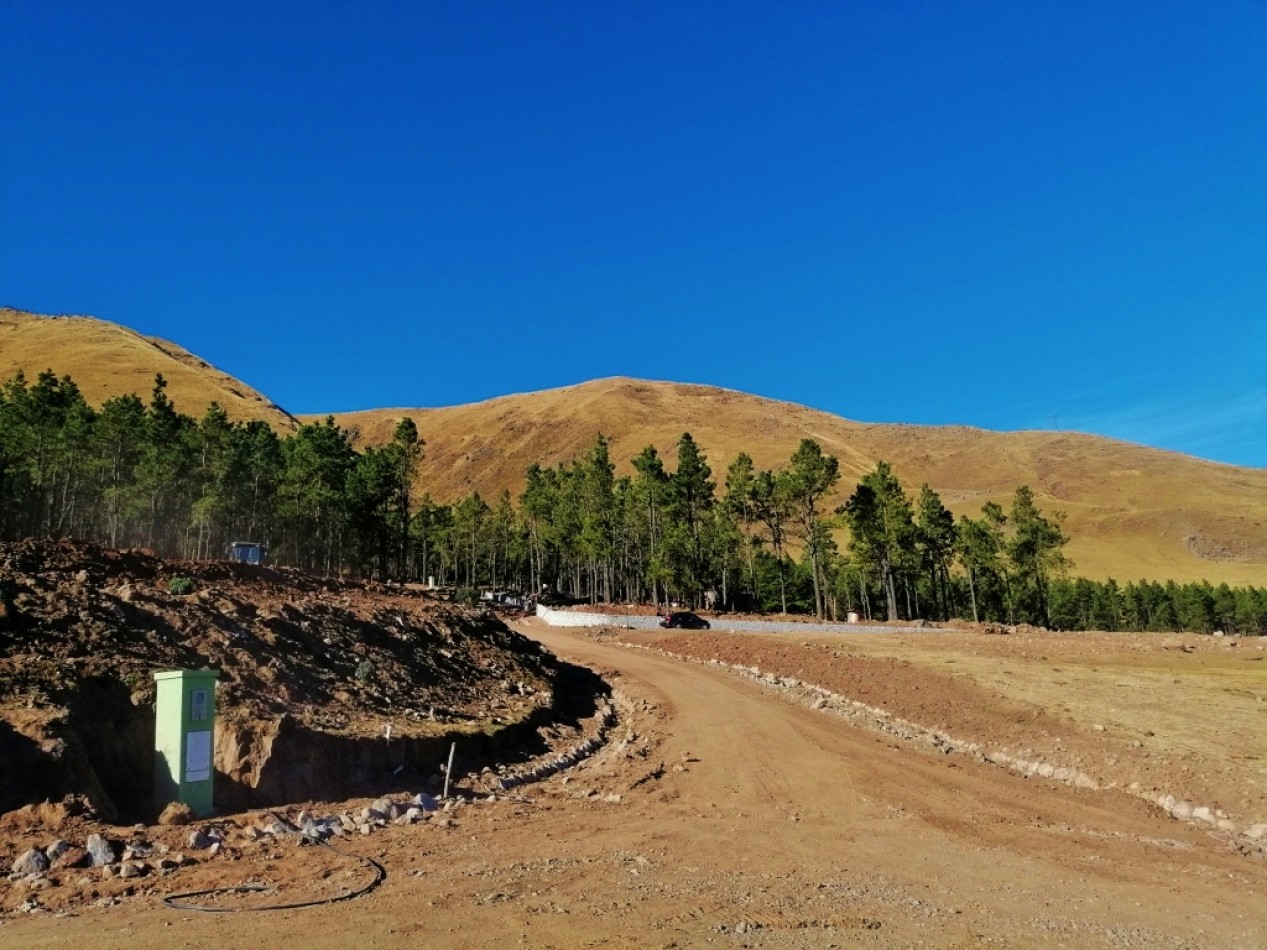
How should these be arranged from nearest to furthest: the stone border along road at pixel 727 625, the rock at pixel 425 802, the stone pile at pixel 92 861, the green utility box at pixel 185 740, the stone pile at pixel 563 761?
the stone pile at pixel 92 861, the green utility box at pixel 185 740, the rock at pixel 425 802, the stone pile at pixel 563 761, the stone border along road at pixel 727 625

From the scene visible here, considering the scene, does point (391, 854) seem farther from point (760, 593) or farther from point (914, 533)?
point (760, 593)

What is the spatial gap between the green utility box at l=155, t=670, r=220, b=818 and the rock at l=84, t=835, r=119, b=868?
2074 mm

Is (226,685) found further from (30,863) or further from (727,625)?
(727,625)

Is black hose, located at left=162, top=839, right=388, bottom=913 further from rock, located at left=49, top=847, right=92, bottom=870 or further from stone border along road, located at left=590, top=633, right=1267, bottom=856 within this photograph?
stone border along road, located at left=590, top=633, right=1267, bottom=856

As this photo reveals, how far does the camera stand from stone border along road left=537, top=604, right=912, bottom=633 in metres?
57.0

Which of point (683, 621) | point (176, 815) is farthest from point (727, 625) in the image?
point (176, 815)

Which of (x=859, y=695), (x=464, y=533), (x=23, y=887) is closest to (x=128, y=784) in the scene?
(x=23, y=887)

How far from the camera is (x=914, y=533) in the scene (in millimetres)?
73625

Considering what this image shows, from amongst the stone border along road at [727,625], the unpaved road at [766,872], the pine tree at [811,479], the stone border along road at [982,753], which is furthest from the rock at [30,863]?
the pine tree at [811,479]

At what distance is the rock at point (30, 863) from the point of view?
989 centimetres

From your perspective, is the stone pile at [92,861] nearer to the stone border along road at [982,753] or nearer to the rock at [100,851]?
the rock at [100,851]

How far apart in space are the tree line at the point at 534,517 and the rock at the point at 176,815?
1942 inches

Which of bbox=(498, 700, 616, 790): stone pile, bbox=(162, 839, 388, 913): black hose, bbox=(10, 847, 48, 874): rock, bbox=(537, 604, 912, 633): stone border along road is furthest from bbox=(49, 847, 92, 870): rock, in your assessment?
bbox=(537, 604, 912, 633): stone border along road

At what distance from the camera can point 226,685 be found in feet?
53.4
